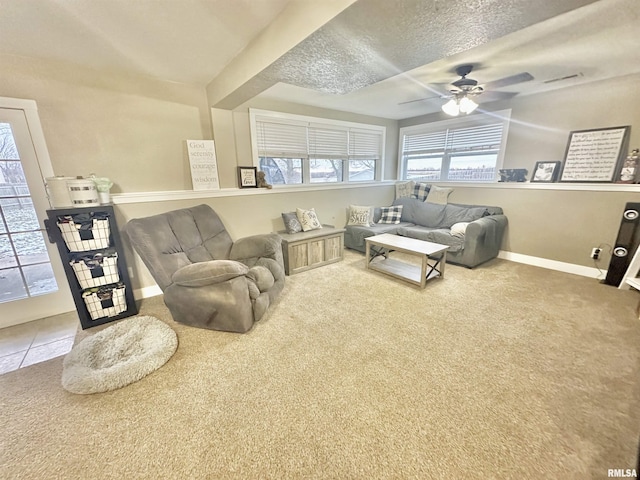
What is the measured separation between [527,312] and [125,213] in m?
4.15

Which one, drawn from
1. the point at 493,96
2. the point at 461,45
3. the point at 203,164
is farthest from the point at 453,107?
the point at 203,164

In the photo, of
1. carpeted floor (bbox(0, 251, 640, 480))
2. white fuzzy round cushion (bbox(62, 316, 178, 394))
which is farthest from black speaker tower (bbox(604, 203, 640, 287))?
white fuzzy round cushion (bbox(62, 316, 178, 394))

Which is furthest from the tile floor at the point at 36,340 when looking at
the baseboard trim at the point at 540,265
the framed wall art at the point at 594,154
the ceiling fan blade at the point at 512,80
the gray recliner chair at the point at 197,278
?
the framed wall art at the point at 594,154

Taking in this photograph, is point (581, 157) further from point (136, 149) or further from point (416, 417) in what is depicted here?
Result: point (136, 149)

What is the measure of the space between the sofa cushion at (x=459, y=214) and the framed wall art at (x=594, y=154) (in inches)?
39.2

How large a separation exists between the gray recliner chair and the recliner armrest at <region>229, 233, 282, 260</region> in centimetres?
14

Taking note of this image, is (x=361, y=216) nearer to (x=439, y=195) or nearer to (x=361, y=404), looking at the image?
(x=439, y=195)

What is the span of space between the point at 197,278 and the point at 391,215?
3525 mm

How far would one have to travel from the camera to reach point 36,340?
2141mm

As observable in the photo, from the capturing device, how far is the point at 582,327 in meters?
2.15

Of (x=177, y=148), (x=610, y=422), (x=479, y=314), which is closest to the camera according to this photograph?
(x=610, y=422)

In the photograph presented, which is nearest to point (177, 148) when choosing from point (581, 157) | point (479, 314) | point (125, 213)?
point (125, 213)

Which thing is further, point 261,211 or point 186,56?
point 261,211

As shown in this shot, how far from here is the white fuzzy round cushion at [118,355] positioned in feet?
5.35
